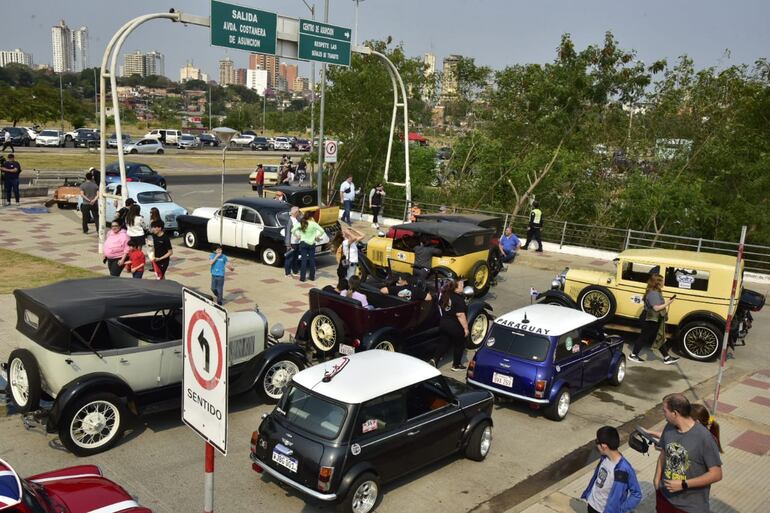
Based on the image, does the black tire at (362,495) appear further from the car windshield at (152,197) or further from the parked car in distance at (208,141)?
the parked car in distance at (208,141)

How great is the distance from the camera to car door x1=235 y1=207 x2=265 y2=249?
18.5 metres

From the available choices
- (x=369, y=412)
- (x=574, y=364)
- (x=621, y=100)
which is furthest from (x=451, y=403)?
(x=621, y=100)

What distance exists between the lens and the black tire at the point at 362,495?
666cm

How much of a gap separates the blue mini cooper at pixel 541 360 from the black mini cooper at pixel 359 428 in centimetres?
172

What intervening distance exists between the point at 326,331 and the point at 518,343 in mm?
3063

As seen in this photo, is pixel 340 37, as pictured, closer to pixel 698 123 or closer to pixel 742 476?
pixel 698 123

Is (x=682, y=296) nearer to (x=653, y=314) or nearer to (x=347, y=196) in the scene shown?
(x=653, y=314)

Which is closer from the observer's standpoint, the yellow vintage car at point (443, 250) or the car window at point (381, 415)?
the car window at point (381, 415)

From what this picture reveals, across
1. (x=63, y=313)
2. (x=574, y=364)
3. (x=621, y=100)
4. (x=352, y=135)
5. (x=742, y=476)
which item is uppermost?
(x=621, y=100)

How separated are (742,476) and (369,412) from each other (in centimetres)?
487

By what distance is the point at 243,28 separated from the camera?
19516mm

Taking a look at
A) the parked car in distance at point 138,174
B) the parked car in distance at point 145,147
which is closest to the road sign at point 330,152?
the parked car in distance at point 138,174

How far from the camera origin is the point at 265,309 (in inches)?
564

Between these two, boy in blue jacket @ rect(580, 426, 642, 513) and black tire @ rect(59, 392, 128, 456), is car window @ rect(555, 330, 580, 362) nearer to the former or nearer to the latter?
boy in blue jacket @ rect(580, 426, 642, 513)
